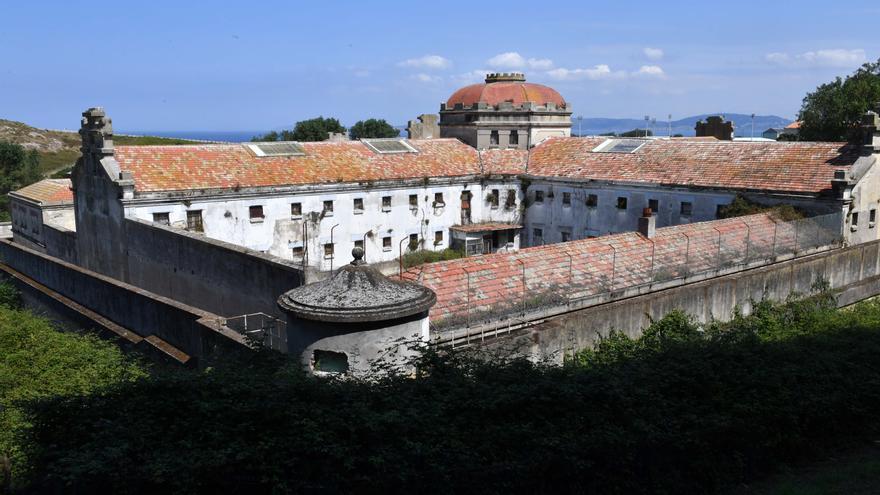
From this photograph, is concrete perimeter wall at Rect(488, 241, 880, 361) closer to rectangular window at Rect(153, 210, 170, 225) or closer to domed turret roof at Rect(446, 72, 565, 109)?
rectangular window at Rect(153, 210, 170, 225)

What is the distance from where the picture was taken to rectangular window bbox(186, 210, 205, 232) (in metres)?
33.5

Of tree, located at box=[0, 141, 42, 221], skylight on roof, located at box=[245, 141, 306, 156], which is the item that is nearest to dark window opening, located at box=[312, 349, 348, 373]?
skylight on roof, located at box=[245, 141, 306, 156]

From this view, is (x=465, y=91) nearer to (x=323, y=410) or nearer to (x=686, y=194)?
(x=686, y=194)

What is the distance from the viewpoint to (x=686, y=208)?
120ft

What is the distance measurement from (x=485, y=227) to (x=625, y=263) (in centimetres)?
2080

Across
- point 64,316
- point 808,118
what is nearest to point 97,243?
point 64,316

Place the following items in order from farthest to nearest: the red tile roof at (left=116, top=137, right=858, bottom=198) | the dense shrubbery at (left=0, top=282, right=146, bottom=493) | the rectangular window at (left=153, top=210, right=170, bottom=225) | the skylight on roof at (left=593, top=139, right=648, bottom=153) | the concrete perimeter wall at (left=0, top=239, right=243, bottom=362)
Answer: the skylight on roof at (left=593, top=139, right=648, bottom=153), the red tile roof at (left=116, top=137, right=858, bottom=198), the rectangular window at (left=153, top=210, right=170, bottom=225), the concrete perimeter wall at (left=0, top=239, right=243, bottom=362), the dense shrubbery at (left=0, top=282, right=146, bottom=493)

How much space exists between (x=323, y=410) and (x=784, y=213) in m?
27.9

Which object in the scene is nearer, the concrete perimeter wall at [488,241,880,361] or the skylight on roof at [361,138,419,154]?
the concrete perimeter wall at [488,241,880,361]

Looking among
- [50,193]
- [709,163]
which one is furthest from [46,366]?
[709,163]

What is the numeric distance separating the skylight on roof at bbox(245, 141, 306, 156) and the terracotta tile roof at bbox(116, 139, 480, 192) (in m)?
0.43

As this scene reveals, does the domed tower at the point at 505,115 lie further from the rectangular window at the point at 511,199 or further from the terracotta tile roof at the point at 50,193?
the terracotta tile roof at the point at 50,193

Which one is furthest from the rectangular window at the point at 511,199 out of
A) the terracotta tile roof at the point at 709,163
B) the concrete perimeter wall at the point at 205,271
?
the concrete perimeter wall at the point at 205,271

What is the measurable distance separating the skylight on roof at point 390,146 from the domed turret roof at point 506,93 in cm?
675
